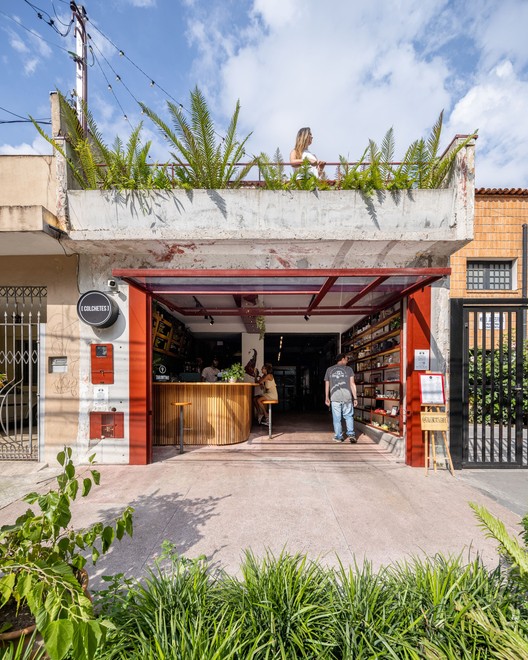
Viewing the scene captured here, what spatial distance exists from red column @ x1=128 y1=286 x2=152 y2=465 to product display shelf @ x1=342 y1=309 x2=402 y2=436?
4.17 m

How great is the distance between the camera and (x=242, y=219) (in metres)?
5.16

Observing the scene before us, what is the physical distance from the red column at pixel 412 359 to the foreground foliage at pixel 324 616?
327 centimetres

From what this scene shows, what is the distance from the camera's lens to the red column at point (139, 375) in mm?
5406

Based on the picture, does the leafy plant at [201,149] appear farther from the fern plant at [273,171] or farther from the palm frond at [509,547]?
the palm frond at [509,547]

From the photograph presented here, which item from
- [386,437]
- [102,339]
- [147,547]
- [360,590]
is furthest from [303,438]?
[360,590]

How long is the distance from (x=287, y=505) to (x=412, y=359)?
9.88ft

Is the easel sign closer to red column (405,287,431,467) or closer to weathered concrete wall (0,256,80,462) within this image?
red column (405,287,431,467)

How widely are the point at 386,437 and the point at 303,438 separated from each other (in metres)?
1.78

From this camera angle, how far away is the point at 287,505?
380 centimetres

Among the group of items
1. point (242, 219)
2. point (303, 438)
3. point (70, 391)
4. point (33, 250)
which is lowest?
point (303, 438)

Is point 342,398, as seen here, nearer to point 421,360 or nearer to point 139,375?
point 421,360

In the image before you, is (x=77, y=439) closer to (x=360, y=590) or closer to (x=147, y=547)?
(x=147, y=547)

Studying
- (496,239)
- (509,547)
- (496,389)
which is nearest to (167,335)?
(509,547)

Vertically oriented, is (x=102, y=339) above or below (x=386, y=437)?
above
